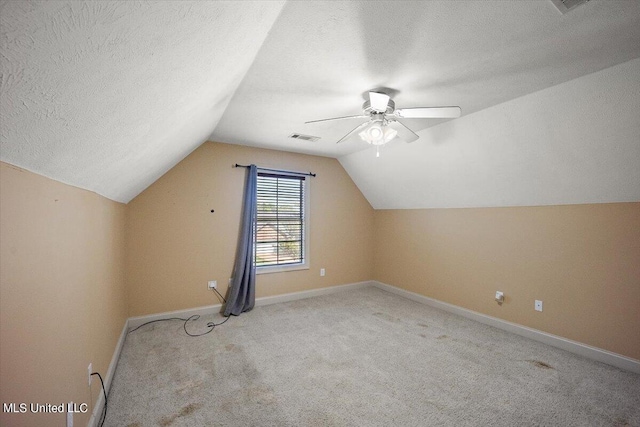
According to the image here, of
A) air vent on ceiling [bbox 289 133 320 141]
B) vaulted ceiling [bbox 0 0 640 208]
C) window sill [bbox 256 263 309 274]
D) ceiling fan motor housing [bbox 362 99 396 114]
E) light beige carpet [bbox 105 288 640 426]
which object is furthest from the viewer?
window sill [bbox 256 263 309 274]

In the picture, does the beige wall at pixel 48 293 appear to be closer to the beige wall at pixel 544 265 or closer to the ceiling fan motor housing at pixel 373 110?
the ceiling fan motor housing at pixel 373 110

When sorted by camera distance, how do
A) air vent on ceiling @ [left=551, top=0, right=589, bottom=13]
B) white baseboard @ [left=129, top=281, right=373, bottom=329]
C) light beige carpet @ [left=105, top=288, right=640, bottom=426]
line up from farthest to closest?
white baseboard @ [left=129, top=281, right=373, bottom=329] → light beige carpet @ [left=105, top=288, right=640, bottom=426] → air vent on ceiling @ [left=551, top=0, right=589, bottom=13]

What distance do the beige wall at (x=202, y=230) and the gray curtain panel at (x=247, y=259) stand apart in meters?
0.12

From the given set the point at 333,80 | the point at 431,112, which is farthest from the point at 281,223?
the point at 431,112

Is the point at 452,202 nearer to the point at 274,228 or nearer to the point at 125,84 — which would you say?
the point at 274,228

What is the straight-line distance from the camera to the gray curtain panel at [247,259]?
12.4 ft

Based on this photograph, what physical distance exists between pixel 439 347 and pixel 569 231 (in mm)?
1843

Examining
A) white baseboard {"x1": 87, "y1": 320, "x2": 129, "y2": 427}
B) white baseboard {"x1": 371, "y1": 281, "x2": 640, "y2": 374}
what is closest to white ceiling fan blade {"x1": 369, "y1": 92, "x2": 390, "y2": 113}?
white baseboard {"x1": 87, "y1": 320, "x2": 129, "y2": 427}

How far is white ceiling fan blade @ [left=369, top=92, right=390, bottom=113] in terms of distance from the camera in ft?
6.70

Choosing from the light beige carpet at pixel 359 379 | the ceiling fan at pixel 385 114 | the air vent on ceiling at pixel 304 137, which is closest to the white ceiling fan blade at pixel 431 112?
the ceiling fan at pixel 385 114

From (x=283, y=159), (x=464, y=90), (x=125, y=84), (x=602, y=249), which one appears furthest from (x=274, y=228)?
(x=602, y=249)

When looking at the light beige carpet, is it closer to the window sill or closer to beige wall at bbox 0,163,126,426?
beige wall at bbox 0,163,126,426

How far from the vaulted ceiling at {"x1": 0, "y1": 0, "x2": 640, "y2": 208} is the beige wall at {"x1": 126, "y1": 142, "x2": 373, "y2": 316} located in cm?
71

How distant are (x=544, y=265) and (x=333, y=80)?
305cm
